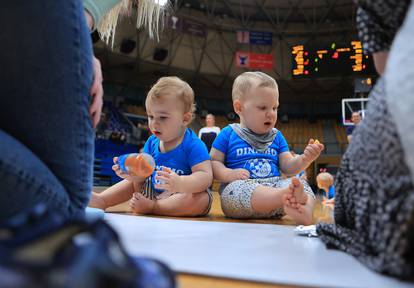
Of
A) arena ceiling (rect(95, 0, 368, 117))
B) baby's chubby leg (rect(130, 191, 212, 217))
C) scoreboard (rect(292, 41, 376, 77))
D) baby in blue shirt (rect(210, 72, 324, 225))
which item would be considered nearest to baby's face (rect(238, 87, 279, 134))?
baby in blue shirt (rect(210, 72, 324, 225))

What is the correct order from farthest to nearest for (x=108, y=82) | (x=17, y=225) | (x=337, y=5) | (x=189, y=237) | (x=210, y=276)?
1. (x=108, y=82)
2. (x=337, y=5)
3. (x=189, y=237)
4. (x=210, y=276)
5. (x=17, y=225)

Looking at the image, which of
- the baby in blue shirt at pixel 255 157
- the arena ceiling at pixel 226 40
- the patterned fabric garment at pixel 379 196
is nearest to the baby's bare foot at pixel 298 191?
the baby in blue shirt at pixel 255 157

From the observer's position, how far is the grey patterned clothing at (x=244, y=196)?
1126mm

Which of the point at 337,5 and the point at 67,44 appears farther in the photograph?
the point at 337,5

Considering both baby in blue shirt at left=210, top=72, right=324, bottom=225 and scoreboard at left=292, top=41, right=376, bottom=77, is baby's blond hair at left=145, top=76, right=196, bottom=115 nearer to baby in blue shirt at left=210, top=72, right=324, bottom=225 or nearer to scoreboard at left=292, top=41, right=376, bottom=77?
baby in blue shirt at left=210, top=72, right=324, bottom=225

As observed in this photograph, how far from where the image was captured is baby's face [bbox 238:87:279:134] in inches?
48.4

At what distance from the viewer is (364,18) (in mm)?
456

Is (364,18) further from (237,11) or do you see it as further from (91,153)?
(237,11)

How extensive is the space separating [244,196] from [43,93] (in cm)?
77

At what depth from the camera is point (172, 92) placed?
1203mm

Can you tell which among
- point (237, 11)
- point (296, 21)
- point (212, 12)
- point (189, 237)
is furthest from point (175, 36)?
point (189, 237)

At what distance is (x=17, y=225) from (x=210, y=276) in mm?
211

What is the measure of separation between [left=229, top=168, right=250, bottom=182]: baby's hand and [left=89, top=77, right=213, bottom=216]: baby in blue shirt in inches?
2.9

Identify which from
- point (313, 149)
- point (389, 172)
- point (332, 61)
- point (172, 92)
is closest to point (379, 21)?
point (389, 172)
